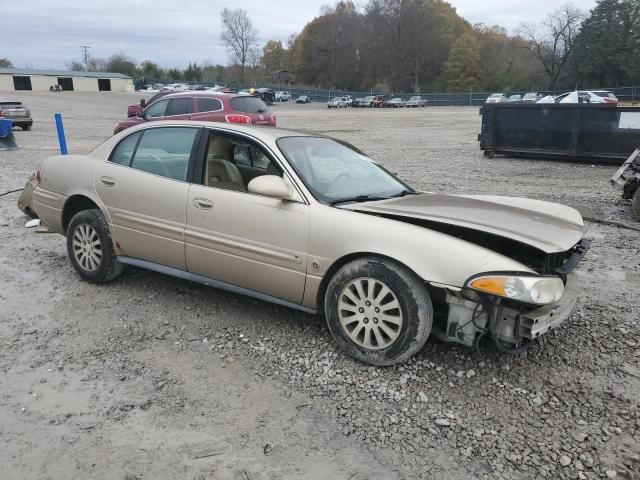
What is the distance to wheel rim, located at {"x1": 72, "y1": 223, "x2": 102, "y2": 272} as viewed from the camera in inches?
184

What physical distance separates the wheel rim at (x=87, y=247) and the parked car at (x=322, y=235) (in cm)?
1

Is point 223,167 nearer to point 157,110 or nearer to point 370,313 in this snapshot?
point 370,313

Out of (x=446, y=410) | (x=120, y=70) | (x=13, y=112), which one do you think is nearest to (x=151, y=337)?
(x=446, y=410)

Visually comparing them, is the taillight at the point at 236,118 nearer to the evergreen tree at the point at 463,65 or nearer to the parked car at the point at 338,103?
the parked car at the point at 338,103

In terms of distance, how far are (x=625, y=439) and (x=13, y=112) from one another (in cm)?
2381

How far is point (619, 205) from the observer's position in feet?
28.2

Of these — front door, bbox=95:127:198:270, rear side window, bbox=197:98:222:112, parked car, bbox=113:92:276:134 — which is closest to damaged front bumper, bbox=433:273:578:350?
front door, bbox=95:127:198:270

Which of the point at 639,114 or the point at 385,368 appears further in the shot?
the point at 639,114

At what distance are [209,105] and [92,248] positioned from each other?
8.81 metres

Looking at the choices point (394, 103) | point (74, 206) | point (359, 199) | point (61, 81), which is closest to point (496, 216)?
point (359, 199)

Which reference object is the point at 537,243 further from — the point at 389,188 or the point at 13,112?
the point at 13,112

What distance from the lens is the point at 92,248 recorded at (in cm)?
470

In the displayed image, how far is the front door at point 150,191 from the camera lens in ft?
13.7

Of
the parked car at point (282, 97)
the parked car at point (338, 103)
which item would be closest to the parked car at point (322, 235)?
the parked car at point (338, 103)
